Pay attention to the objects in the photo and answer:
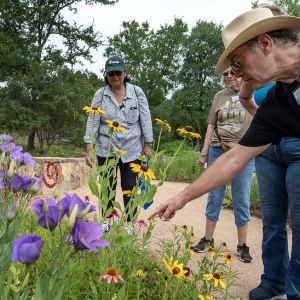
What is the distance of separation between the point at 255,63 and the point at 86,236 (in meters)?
1.04

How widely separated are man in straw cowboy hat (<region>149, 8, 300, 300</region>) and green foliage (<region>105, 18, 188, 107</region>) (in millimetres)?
28954

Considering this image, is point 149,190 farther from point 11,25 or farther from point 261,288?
point 11,25

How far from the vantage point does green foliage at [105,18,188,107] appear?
30531 millimetres

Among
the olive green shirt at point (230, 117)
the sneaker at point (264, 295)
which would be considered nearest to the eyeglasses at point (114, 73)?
the olive green shirt at point (230, 117)

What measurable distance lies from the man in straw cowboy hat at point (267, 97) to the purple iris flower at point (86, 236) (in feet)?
2.34

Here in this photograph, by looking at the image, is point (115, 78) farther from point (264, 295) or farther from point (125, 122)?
point (264, 295)

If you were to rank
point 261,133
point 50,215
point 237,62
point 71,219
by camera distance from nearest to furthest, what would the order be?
point 71,219
point 50,215
point 237,62
point 261,133

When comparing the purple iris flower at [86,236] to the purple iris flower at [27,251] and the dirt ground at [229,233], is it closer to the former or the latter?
the purple iris flower at [27,251]

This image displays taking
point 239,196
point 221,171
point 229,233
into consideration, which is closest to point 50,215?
point 221,171

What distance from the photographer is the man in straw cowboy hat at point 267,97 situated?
161cm

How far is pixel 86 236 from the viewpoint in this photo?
99cm

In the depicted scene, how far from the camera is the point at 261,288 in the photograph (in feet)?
8.29

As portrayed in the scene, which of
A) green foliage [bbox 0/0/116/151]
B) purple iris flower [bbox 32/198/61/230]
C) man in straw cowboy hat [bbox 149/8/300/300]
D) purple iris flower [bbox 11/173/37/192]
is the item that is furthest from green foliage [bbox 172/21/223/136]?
purple iris flower [bbox 32/198/61/230]

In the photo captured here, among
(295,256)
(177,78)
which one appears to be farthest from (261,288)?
(177,78)
